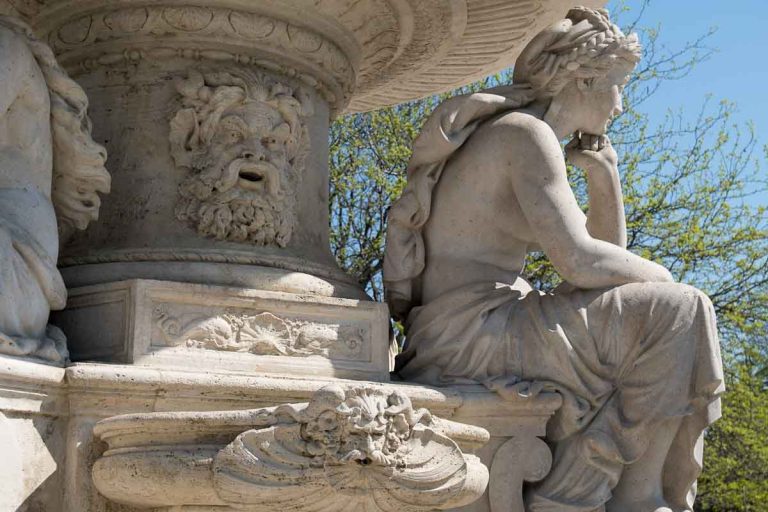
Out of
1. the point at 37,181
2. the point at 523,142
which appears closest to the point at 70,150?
the point at 37,181

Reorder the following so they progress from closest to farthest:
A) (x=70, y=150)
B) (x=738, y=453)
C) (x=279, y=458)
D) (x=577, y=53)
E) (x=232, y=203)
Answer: (x=279, y=458) < (x=70, y=150) < (x=232, y=203) < (x=577, y=53) < (x=738, y=453)

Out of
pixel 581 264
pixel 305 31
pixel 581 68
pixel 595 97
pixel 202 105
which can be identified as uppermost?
pixel 305 31

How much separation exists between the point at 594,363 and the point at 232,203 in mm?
1715

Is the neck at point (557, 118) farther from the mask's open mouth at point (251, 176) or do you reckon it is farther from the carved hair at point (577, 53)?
the mask's open mouth at point (251, 176)

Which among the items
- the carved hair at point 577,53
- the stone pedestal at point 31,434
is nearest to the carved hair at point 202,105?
the carved hair at point 577,53

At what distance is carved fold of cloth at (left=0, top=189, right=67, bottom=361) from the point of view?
5352mm

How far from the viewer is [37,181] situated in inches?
232

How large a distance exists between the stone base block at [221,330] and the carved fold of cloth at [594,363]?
1.27 feet

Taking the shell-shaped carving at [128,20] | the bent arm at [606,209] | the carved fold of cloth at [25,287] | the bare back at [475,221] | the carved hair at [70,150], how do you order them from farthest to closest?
1. the bent arm at [606,209]
2. the bare back at [475,221]
3. the shell-shaped carving at [128,20]
4. the carved hair at [70,150]
5. the carved fold of cloth at [25,287]

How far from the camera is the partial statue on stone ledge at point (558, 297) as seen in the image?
6.17m

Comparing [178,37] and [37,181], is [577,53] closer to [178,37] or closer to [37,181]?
[178,37]

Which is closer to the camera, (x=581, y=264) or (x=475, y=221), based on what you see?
(x=581, y=264)

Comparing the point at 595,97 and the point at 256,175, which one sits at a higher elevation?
the point at 595,97

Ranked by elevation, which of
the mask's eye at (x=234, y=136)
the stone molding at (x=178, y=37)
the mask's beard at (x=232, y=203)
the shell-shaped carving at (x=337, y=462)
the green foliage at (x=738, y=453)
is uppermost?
the stone molding at (x=178, y=37)
